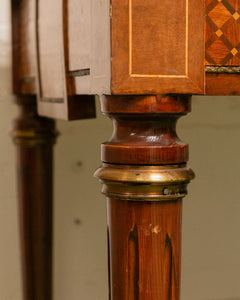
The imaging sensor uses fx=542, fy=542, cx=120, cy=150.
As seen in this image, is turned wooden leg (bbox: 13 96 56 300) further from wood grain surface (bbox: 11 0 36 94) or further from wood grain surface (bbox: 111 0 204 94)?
wood grain surface (bbox: 111 0 204 94)

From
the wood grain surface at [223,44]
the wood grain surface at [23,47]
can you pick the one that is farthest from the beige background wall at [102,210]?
the wood grain surface at [223,44]

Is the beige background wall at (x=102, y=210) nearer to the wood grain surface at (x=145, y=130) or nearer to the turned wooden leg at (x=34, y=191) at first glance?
the turned wooden leg at (x=34, y=191)

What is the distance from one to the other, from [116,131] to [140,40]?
10 cm

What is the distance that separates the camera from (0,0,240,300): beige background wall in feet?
3.99

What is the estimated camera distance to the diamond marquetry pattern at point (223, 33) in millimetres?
547

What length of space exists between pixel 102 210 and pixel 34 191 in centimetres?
24

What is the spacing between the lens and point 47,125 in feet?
3.45

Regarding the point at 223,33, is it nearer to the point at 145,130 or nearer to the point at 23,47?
the point at 145,130

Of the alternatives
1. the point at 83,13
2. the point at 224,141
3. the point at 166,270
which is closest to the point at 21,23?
the point at 83,13

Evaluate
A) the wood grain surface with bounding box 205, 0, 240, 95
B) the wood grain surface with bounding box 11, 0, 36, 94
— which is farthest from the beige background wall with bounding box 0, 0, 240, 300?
the wood grain surface with bounding box 205, 0, 240, 95

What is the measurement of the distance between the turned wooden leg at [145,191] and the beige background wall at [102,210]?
26.4 inches

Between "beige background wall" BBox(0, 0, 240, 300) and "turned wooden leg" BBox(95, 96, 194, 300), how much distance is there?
67cm

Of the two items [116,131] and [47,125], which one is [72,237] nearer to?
[47,125]

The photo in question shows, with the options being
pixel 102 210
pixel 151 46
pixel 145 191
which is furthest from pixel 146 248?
pixel 102 210
